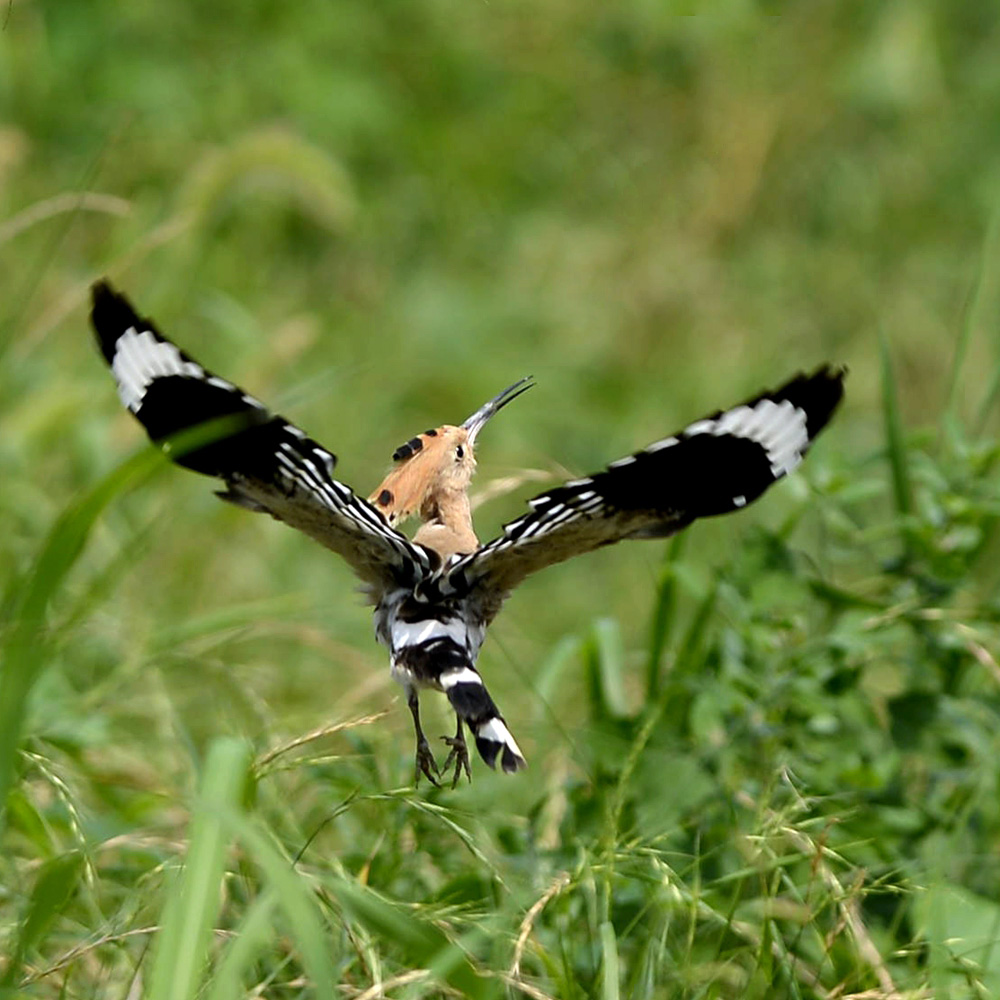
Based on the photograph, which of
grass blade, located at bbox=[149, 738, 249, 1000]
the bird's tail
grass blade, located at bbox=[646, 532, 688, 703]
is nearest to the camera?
grass blade, located at bbox=[149, 738, 249, 1000]

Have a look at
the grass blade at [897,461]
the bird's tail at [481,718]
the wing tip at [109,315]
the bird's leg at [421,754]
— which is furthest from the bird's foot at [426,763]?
the grass blade at [897,461]

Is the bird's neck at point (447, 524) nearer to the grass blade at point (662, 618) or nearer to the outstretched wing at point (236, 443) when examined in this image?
the outstretched wing at point (236, 443)

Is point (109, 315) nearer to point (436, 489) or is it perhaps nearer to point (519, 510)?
point (436, 489)

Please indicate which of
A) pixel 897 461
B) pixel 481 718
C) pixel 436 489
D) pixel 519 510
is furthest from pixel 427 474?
pixel 519 510

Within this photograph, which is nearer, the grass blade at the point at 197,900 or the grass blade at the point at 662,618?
the grass blade at the point at 197,900

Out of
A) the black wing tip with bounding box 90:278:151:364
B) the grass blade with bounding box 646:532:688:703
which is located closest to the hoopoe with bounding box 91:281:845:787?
the black wing tip with bounding box 90:278:151:364

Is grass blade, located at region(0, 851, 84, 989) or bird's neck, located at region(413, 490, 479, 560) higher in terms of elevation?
bird's neck, located at region(413, 490, 479, 560)

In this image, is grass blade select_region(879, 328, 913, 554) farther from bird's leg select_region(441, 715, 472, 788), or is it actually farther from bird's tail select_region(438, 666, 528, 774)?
bird's tail select_region(438, 666, 528, 774)
